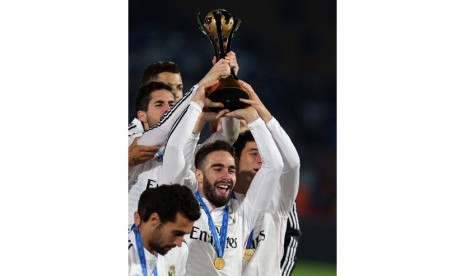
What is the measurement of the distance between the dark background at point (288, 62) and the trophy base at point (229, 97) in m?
0.07

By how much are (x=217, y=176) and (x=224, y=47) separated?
586mm

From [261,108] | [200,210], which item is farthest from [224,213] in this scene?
[261,108]

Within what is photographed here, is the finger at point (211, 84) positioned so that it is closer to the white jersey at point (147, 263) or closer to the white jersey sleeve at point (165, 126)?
the white jersey sleeve at point (165, 126)

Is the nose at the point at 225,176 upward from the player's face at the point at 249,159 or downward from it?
downward

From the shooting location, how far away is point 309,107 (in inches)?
176

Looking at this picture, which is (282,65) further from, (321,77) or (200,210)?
(200,210)

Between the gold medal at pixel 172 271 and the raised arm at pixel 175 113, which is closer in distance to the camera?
the gold medal at pixel 172 271

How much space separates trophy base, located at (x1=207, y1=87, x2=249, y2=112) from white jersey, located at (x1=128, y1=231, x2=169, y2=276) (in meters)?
0.70

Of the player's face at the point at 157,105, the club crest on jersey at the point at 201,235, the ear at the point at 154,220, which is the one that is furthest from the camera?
the player's face at the point at 157,105

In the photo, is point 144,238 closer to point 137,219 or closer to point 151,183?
point 137,219

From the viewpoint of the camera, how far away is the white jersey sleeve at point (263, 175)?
4.41 meters

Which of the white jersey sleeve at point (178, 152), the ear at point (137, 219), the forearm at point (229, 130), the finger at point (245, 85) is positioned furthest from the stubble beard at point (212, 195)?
the finger at point (245, 85)

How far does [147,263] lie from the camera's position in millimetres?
4285

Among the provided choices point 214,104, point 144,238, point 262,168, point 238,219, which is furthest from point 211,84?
point 144,238
